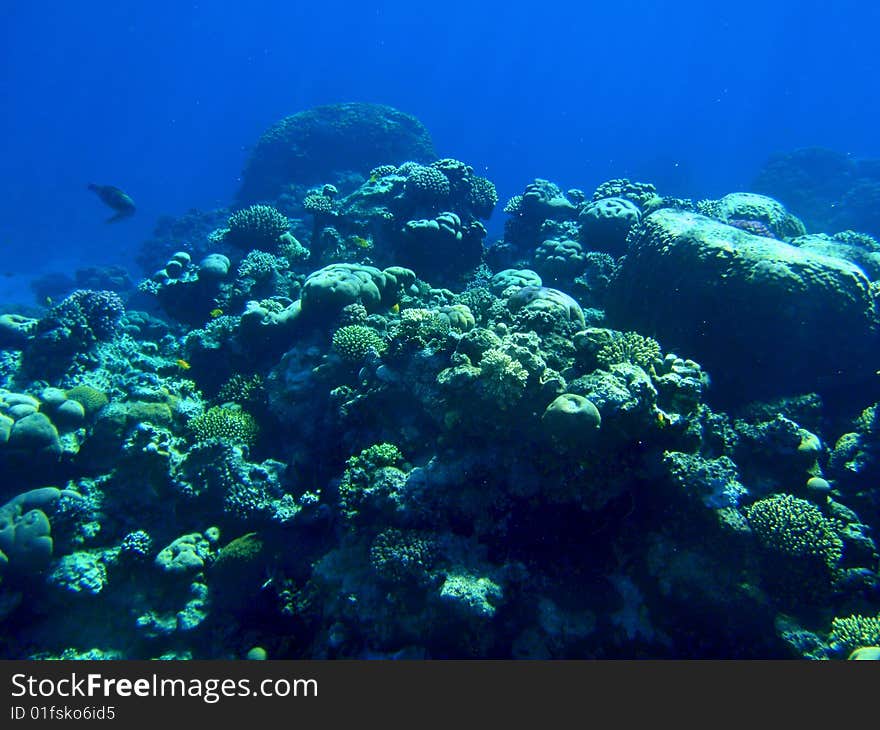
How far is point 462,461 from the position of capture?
5.66 m

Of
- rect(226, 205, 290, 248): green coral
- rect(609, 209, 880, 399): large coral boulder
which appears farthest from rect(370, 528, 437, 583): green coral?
rect(226, 205, 290, 248): green coral

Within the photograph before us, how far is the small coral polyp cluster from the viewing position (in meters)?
5.11

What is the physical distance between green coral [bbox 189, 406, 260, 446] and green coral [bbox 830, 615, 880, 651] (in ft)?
26.3

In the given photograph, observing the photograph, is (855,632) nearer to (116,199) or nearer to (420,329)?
(420,329)

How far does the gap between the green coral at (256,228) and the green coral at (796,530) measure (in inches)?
516

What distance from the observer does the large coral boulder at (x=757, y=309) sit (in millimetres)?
6793

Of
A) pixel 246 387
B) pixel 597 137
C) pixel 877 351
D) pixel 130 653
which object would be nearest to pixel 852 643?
pixel 877 351

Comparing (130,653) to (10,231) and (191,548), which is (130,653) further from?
(10,231)

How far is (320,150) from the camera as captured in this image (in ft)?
97.5

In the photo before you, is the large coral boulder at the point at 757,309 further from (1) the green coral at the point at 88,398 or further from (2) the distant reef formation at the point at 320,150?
(2) the distant reef formation at the point at 320,150

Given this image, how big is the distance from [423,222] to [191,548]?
8328 mm

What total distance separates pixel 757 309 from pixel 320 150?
95.3ft

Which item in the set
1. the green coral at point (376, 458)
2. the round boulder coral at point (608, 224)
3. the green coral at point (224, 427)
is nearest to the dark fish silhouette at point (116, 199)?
the green coral at point (224, 427)

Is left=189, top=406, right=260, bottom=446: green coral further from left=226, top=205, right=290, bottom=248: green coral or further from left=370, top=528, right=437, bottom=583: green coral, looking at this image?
Result: left=226, top=205, right=290, bottom=248: green coral
